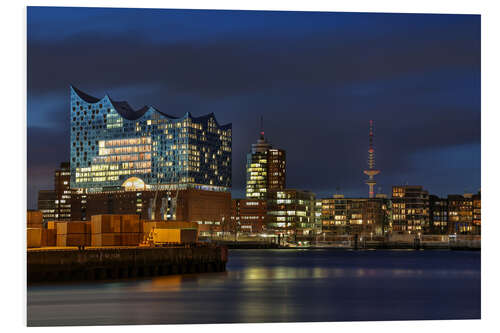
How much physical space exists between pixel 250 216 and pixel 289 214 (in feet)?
34.3

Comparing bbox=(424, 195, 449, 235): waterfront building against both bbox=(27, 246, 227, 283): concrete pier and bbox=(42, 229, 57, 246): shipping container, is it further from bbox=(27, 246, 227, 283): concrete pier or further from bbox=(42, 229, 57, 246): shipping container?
bbox=(42, 229, 57, 246): shipping container

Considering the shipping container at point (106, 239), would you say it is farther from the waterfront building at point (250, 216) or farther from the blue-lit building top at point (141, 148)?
the waterfront building at point (250, 216)

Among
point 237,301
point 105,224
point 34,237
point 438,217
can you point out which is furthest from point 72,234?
point 438,217

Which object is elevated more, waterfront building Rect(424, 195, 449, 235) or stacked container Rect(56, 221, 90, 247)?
stacked container Rect(56, 221, 90, 247)

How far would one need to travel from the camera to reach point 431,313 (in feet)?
98.7

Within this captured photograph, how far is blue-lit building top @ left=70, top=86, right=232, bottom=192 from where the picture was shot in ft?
560

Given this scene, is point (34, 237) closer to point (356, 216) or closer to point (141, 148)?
point (141, 148)

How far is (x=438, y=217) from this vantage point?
188375 mm

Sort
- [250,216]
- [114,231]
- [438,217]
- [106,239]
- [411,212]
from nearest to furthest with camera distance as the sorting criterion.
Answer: [106,239] → [114,231] → [411,212] → [438,217] → [250,216]

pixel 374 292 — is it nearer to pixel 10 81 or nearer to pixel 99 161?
pixel 10 81

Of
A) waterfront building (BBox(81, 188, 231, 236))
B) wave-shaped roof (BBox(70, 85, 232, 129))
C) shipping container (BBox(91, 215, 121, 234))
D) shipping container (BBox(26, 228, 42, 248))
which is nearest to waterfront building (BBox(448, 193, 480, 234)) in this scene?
waterfront building (BBox(81, 188, 231, 236))

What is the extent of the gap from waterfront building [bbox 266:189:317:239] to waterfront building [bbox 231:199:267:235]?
260cm

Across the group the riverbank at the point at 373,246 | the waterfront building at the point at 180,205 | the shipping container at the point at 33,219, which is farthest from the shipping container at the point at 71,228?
the waterfront building at the point at 180,205
